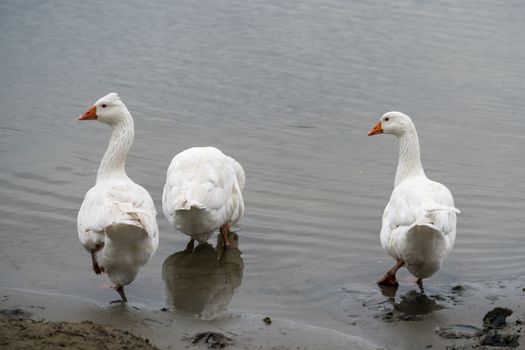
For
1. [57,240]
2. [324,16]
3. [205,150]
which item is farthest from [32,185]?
[324,16]

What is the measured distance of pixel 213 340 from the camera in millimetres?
6207

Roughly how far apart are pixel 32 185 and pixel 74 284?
9.25 ft

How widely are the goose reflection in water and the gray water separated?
137mm

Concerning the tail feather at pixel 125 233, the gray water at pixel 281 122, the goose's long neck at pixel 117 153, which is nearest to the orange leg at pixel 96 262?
the gray water at pixel 281 122

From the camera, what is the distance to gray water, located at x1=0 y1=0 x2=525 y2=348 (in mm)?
8469

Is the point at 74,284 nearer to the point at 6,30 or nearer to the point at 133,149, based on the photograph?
the point at 133,149

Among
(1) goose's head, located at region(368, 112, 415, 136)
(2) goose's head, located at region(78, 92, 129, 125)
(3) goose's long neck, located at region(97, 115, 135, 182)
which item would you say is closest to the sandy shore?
(3) goose's long neck, located at region(97, 115, 135, 182)

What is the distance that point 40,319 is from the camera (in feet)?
21.5

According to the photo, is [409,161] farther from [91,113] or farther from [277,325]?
[91,113]

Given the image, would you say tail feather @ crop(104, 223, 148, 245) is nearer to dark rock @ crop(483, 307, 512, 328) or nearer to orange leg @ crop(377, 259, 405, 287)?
orange leg @ crop(377, 259, 405, 287)

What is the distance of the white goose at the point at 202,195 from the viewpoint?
8.23 metres

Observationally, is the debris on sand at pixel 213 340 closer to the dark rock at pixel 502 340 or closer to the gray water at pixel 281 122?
the gray water at pixel 281 122

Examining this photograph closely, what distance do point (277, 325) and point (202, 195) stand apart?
6.55 feet

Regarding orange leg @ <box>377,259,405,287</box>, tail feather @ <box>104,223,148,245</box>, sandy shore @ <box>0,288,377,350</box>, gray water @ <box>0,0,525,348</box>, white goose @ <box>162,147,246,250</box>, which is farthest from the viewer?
gray water @ <box>0,0,525,348</box>
